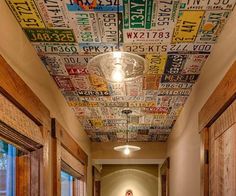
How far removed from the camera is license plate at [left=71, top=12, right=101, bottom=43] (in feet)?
6.26

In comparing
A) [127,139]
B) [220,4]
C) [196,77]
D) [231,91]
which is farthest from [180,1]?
[127,139]

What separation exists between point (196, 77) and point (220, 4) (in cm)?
114

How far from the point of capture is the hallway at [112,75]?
1842 millimetres

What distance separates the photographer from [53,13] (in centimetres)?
189

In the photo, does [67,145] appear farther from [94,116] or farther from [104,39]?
[104,39]

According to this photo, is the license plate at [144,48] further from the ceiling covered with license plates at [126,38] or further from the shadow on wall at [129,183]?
the shadow on wall at [129,183]

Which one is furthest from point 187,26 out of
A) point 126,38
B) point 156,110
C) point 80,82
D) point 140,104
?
point 156,110

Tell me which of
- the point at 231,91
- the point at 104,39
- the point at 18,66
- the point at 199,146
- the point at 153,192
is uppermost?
the point at 104,39

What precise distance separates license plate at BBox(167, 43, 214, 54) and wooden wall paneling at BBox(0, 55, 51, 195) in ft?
2.92

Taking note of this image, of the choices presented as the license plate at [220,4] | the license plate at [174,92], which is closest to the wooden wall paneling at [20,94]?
the license plate at [220,4]

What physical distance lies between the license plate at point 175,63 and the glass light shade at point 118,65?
342mm

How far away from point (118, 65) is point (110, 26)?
26 cm

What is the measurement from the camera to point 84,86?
3.11 m

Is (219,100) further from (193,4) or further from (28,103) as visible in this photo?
(28,103)
